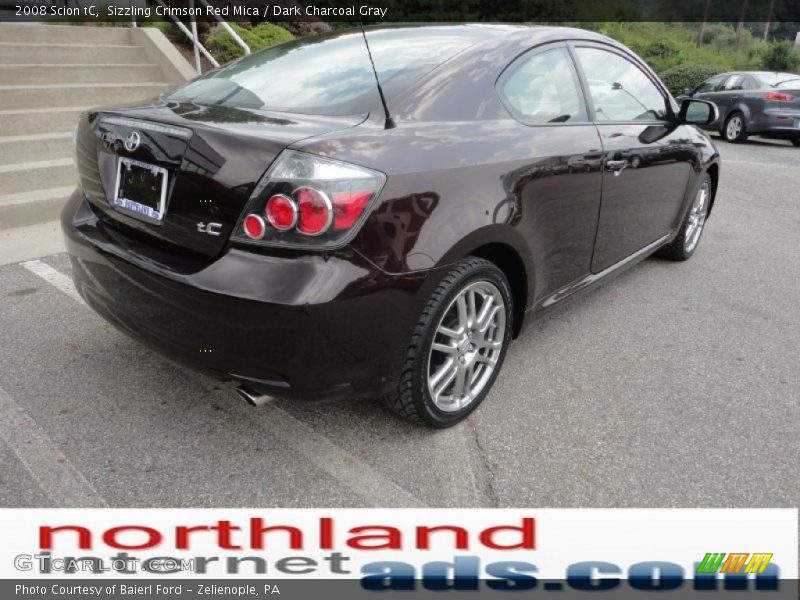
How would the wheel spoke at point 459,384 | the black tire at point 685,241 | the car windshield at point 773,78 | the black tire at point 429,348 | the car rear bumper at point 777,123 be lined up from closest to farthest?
the black tire at point 429,348, the wheel spoke at point 459,384, the black tire at point 685,241, the car rear bumper at point 777,123, the car windshield at point 773,78

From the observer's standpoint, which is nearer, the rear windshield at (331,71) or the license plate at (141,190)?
the license plate at (141,190)

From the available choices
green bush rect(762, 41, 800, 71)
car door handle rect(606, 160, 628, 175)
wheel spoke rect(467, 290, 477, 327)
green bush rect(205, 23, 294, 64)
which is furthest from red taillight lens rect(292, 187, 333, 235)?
green bush rect(762, 41, 800, 71)

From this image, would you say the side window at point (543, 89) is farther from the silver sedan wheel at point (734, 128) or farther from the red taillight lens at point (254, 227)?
the silver sedan wheel at point (734, 128)

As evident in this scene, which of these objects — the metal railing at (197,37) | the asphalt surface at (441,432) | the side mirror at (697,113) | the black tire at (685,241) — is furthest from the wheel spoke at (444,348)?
the metal railing at (197,37)

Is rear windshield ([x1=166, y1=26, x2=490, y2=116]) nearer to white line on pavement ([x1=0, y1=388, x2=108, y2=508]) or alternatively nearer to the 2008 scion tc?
the 2008 scion tc

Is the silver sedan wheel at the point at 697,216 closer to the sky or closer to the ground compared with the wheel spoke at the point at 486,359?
closer to the sky

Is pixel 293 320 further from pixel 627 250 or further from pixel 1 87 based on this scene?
pixel 1 87

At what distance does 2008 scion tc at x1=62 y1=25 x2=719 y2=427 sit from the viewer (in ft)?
6.27

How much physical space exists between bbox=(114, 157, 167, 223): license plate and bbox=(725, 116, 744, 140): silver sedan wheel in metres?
12.9

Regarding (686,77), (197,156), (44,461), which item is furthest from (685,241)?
(686,77)

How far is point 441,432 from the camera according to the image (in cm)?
254

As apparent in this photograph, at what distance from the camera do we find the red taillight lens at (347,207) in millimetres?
1892

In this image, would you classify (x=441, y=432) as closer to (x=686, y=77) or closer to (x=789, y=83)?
(x=789, y=83)

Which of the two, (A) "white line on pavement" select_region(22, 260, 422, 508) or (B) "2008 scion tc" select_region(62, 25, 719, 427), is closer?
(B) "2008 scion tc" select_region(62, 25, 719, 427)
